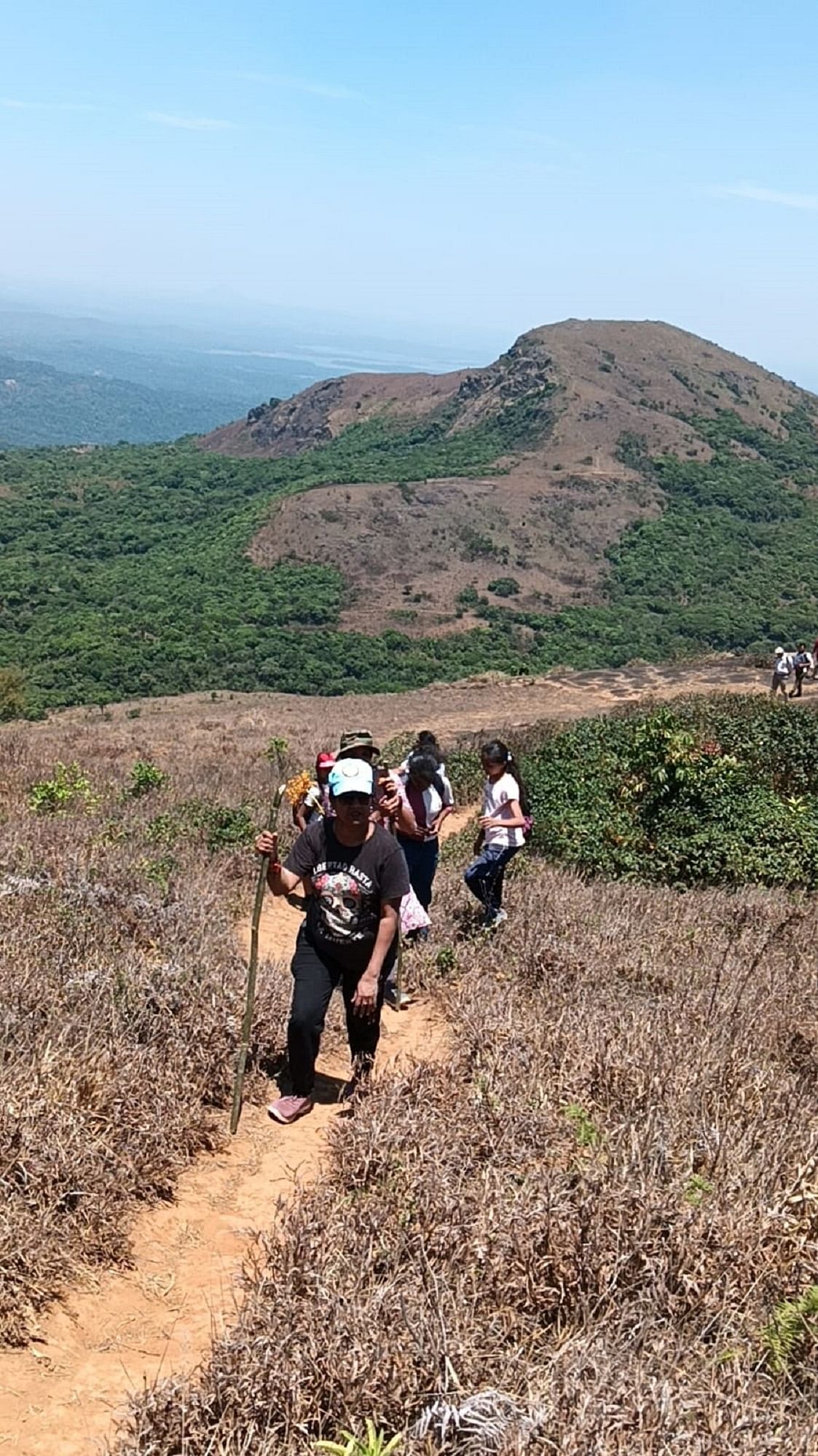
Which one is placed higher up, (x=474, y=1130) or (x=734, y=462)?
(x=734, y=462)

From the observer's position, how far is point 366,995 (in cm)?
379

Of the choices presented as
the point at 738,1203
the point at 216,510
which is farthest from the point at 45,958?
the point at 216,510

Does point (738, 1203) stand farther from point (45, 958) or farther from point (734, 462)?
point (734, 462)

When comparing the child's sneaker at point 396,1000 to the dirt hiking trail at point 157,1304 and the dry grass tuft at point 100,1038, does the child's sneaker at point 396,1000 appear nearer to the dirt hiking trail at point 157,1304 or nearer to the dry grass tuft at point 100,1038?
the dry grass tuft at point 100,1038

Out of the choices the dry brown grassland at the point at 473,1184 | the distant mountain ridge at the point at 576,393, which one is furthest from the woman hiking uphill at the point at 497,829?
the distant mountain ridge at the point at 576,393

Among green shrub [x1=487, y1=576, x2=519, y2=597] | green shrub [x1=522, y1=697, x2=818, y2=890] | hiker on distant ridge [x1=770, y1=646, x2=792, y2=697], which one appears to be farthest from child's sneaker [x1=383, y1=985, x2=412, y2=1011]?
green shrub [x1=487, y1=576, x2=519, y2=597]

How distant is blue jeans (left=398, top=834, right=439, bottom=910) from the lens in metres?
5.79

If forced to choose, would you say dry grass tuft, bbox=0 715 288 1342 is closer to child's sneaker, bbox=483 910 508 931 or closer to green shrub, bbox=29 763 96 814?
child's sneaker, bbox=483 910 508 931

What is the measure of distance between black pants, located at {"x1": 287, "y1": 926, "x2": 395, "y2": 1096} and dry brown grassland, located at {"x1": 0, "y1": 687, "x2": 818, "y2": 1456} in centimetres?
31

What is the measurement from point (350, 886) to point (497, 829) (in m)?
2.30

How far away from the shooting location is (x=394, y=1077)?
152 inches

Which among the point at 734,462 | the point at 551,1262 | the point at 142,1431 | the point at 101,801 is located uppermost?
the point at 734,462

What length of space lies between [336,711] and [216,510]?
6431 centimetres

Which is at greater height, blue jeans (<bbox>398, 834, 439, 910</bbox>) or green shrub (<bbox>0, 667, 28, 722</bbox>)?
blue jeans (<bbox>398, 834, 439, 910</bbox>)
